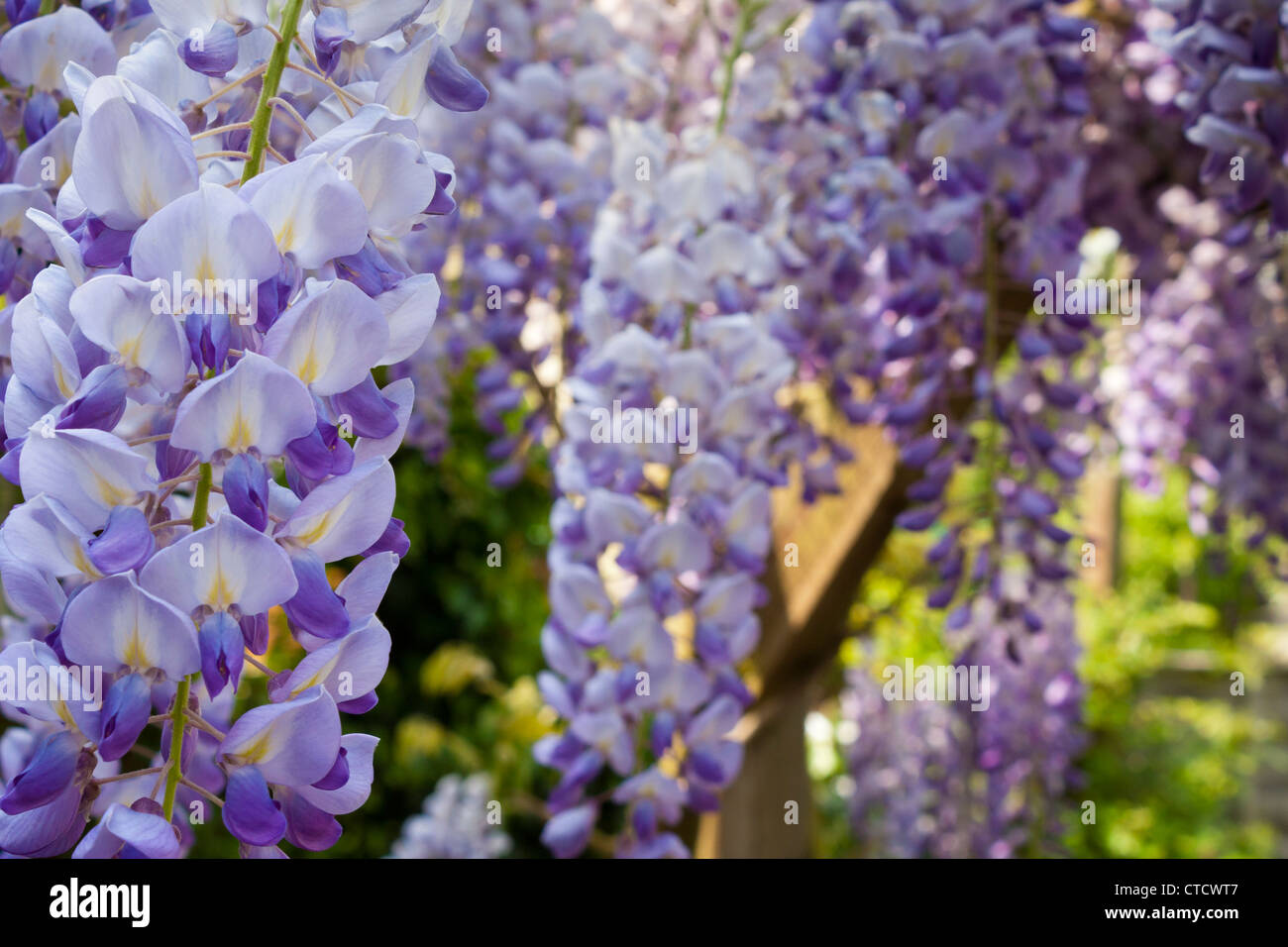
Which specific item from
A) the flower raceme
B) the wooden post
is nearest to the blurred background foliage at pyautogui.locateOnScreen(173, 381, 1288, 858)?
the wooden post

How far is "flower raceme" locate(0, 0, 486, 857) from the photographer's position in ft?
1.57

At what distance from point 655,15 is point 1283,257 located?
966 mm

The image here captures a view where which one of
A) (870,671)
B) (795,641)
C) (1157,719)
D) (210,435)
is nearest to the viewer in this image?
(210,435)

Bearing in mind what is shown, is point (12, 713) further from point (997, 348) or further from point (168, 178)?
point (997, 348)

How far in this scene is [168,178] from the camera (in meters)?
0.49

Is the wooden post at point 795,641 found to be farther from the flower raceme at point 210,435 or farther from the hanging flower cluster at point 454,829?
the flower raceme at point 210,435

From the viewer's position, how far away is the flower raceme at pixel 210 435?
0.48 meters

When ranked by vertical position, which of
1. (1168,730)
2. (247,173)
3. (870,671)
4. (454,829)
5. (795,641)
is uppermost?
(247,173)

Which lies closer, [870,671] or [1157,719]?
[870,671]

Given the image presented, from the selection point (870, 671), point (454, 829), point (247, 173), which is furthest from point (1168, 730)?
point (247, 173)

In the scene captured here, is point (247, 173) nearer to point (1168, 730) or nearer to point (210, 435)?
point (210, 435)

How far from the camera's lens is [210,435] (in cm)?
49

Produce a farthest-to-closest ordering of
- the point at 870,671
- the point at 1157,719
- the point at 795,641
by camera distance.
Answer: the point at 1157,719, the point at 870,671, the point at 795,641

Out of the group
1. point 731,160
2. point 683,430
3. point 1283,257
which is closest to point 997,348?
point 1283,257
